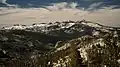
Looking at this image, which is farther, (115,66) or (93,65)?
(93,65)

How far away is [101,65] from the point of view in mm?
194250

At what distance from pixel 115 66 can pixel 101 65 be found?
1192 centimetres

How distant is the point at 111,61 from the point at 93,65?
13.8 meters

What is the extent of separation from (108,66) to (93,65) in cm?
1096

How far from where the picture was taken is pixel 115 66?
18575cm

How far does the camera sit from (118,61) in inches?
7672

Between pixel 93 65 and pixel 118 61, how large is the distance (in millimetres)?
18279

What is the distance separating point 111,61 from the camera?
199 m

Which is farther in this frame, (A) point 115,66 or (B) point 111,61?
(B) point 111,61

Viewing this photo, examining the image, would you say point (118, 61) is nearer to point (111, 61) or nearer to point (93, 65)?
point (111, 61)

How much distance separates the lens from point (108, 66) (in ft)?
647

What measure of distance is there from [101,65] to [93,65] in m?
6.46

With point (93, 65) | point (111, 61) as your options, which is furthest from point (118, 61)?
point (93, 65)

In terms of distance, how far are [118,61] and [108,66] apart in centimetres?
821
